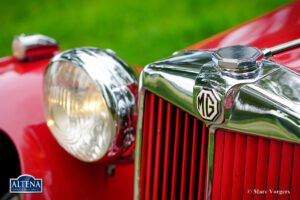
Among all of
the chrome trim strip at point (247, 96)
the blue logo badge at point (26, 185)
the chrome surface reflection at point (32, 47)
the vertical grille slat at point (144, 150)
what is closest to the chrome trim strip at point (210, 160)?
the chrome trim strip at point (247, 96)

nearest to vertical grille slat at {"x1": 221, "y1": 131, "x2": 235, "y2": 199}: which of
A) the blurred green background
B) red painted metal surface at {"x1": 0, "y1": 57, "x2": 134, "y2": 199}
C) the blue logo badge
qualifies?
red painted metal surface at {"x1": 0, "y1": 57, "x2": 134, "y2": 199}

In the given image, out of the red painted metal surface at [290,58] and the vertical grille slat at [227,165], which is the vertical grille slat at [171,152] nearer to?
the vertical grille slat at [227,165]

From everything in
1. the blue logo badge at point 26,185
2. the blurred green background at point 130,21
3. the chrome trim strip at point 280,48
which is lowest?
the blue logo badge at point 26,185

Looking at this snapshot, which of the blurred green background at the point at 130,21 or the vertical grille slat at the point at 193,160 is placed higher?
the blurred green background at the point at 130,21

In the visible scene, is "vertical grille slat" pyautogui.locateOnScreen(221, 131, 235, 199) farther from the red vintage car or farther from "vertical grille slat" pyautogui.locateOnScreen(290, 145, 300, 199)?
"vertical grille slat" pyautogui.locateOnScreen(290, 145, 300, 199)

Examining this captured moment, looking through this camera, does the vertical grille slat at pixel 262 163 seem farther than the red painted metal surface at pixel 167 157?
No

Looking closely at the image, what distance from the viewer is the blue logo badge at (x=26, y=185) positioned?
1.19m

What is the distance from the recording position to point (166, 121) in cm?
101

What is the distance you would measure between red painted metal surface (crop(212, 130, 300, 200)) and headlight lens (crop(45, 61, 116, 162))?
13.2 inches

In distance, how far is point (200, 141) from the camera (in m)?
0.97

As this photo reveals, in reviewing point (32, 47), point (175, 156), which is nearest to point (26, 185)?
point (175, 156)

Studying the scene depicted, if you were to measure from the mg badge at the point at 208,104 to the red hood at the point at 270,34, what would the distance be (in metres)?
0.21

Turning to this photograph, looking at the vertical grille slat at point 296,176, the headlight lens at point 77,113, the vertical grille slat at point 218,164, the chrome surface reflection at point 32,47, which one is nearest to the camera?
the vertical grille slat at point 296,176

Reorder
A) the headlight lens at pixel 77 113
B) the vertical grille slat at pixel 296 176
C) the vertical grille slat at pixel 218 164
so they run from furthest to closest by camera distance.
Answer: the headlight lens at pixel 77 113 < the vertical grille slat at pixel 218 164 < the vertical grille slat at pixel 296 176
